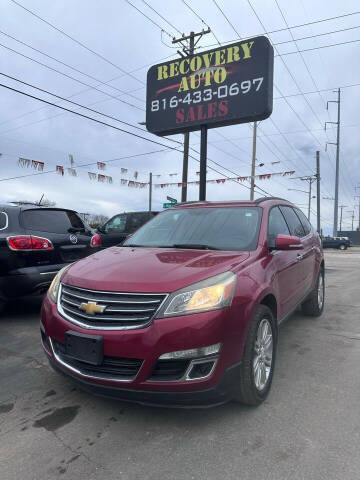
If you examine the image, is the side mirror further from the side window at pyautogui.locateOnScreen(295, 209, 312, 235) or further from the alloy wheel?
the side window at pyautogui.locateOnScreen(295, 209, 312, 235)

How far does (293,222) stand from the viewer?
4395 millimetres

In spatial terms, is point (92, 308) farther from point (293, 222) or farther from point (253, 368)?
point (293, 222)

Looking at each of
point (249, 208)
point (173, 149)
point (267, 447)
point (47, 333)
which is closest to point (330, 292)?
point (249, 208)

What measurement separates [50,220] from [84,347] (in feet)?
10.2

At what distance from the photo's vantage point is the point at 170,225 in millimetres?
3721

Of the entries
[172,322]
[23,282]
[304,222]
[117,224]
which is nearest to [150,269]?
[172,322]

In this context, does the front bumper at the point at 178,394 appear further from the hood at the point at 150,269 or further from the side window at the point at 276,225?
the side window at the point at 276,225

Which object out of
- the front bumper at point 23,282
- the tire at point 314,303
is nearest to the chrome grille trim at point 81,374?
the front bumper at point 23,282

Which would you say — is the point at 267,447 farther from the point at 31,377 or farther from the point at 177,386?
the point at 31,377

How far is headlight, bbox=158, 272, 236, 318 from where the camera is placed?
2.14 metres

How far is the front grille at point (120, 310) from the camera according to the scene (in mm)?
2154

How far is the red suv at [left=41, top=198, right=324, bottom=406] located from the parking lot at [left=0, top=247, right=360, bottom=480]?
0.24 metres

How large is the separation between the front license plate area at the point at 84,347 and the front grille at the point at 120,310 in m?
0.08

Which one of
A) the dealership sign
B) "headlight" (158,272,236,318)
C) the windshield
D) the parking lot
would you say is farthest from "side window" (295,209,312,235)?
the dealership sign
